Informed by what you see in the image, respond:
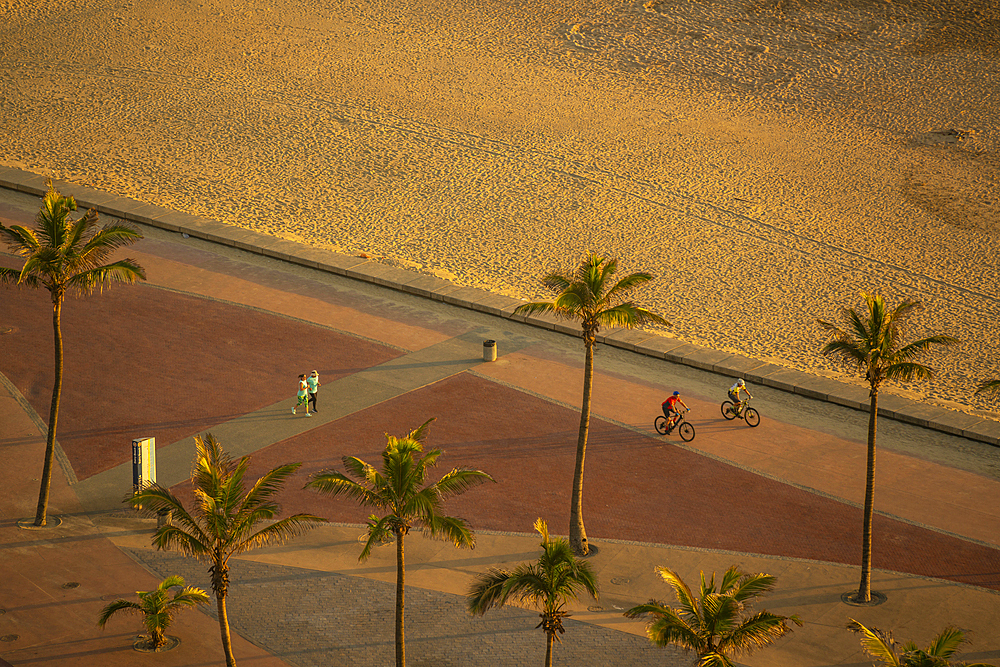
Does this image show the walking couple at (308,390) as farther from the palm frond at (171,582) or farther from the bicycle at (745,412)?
the bicycle at (745,412)

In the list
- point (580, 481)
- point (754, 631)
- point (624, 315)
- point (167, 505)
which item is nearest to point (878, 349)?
point (624, 315)

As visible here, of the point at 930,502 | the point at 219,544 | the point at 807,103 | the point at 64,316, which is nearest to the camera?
the point at 219,544

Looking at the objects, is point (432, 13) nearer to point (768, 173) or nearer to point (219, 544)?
point (768, 173)

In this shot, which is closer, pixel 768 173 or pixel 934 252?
pixel 934 252

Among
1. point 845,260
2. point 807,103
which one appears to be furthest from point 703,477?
point 807,103

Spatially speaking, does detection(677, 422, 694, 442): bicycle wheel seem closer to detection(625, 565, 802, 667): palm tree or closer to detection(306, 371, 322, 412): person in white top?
detection(306, 371, 322, 412): person in white top
